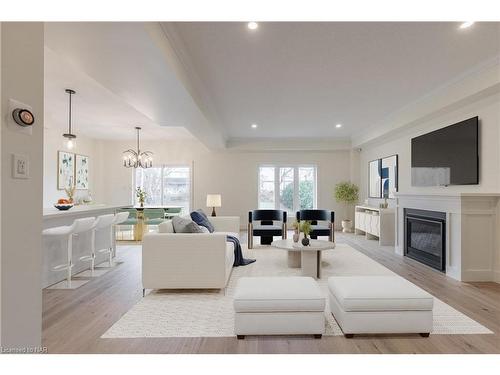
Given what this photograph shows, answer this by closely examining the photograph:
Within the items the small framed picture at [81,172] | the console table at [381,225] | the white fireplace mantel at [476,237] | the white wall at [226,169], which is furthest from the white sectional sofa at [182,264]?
the small framed picture at [81,172]

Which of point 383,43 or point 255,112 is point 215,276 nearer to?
point 383,43

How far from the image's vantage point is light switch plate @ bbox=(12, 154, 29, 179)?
4.70 feet

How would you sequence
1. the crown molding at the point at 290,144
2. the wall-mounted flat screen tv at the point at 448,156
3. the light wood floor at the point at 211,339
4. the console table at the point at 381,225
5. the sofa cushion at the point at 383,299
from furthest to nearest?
1. the crown molding at the point at 290,144
2. the console table at the point at 381,225
3. the wall-mounted flat screen tv at the point at 448,156
4. the sofa cushion at the point at 383,299
5. the light wood floor at the point at 211,339

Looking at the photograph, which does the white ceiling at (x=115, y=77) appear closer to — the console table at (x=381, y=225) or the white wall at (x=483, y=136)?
the white wall at (x=483, y=136)

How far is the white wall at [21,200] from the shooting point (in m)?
1.39

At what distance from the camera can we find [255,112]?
18.9 feet

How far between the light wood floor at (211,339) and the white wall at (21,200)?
0.76 meters

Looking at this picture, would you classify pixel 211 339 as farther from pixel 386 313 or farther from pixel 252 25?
pixel 252 25

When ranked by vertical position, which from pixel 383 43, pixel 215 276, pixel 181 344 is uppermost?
pixel 383 43

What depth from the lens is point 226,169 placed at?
9000 millimetres
